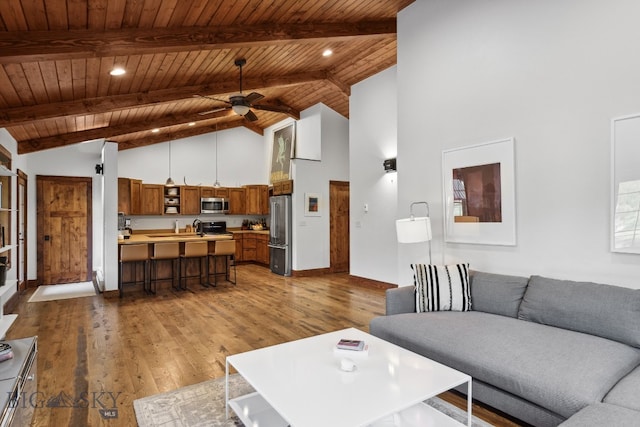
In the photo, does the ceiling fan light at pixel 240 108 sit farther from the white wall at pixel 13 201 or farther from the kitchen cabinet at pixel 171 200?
the kitchen cabinet at pixel 171 200

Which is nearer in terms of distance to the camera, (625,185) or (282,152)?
(625,185)

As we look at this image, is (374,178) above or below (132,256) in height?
above

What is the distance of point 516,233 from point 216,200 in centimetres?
760

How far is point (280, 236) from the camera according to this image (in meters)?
8.12

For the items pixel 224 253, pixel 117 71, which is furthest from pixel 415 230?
pixel 224 253

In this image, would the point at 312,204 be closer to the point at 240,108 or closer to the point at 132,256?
the point at 240,108

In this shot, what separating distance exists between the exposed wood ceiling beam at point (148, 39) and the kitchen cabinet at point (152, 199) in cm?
572

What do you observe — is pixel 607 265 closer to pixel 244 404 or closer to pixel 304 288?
pixel 244 404

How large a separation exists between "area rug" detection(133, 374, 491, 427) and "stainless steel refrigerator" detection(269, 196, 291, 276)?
16.8 feet

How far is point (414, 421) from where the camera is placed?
208 centimetres

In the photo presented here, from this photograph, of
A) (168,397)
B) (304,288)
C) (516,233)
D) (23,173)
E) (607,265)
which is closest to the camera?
(168,397)

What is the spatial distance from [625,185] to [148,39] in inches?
165

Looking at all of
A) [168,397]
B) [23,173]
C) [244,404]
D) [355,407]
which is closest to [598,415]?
[355,407]

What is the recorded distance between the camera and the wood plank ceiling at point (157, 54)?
2981 millimetres
